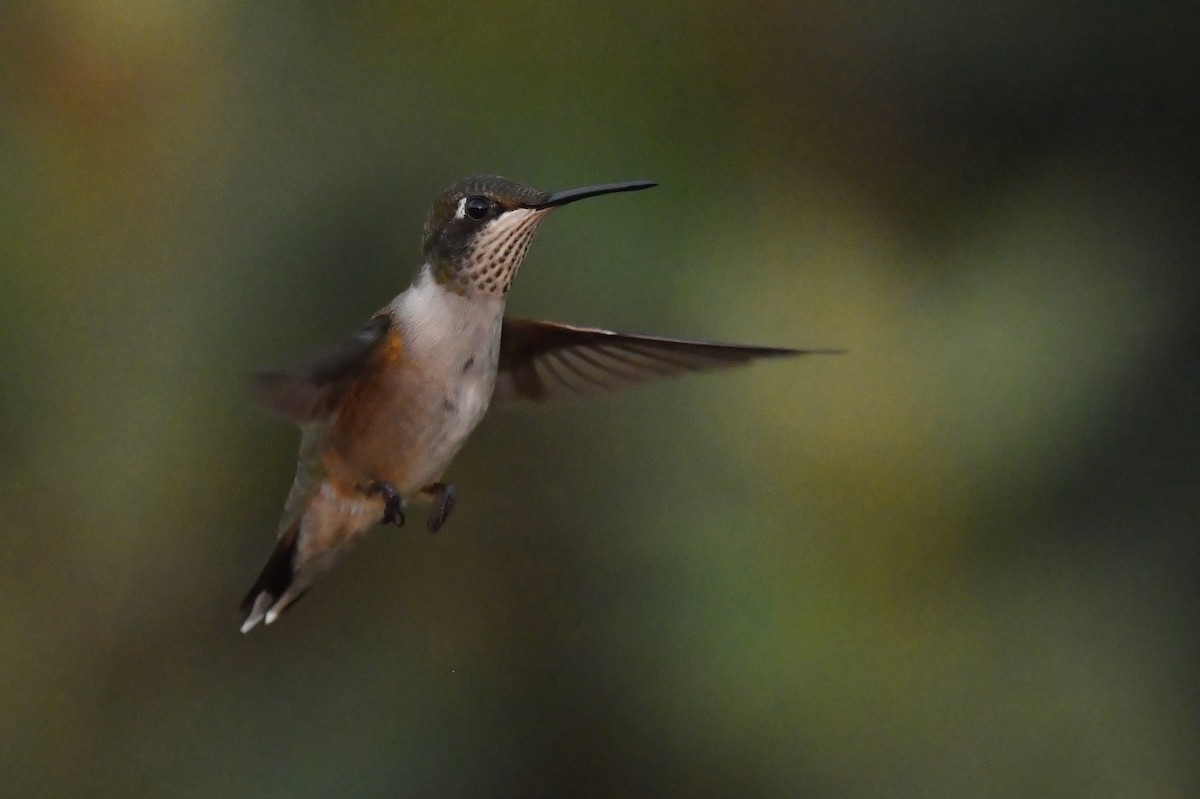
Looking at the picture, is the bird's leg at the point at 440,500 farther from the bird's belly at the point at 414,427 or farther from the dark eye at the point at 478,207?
the dark eye at the point at 478,207

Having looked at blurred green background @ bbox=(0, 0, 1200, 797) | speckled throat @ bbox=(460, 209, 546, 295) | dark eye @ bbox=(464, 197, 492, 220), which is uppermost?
dark eye @ bbox=(464, 197, 492, 220)

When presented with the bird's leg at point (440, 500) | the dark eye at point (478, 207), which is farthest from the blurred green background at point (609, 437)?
the dark eye at point (478, 207)

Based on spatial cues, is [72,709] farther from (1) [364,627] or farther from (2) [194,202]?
(2) [194,202]

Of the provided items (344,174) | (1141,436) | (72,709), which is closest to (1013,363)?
(1141,436)

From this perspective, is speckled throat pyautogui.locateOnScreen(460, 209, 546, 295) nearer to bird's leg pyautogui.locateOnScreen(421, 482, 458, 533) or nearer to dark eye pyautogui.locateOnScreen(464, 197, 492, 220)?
dark eye pyautogui.locateOnScreen(464, 197, 492, 220)

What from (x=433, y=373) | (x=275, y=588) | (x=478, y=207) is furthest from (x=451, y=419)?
(x=275, y=588)

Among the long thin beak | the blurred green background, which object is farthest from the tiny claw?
the blurred green background
